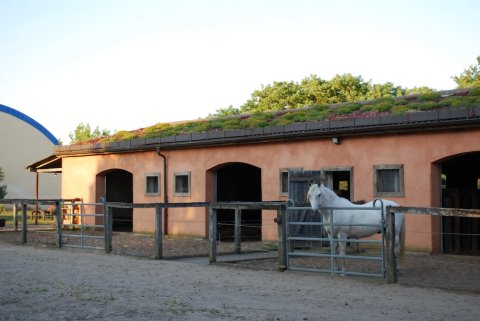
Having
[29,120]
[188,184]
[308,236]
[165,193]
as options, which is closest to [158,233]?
[308,236]

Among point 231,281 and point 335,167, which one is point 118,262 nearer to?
point 231,281

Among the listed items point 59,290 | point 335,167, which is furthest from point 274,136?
point 59,290

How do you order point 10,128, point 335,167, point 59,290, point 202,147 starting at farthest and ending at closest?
point 10,128 → point 202,147 → point 335,167 → point 59,290

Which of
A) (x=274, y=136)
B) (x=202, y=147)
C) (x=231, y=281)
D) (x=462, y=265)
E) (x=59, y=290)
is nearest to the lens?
(x=59, y=290)

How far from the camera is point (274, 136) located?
16.9m

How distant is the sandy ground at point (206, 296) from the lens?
24.2 feet

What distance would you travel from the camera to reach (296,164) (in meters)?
16.7

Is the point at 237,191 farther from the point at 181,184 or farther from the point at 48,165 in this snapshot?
the point at 48,165

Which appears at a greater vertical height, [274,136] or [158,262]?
[274,136]

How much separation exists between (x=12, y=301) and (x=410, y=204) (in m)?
9.24

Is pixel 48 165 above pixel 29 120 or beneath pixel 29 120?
beneath

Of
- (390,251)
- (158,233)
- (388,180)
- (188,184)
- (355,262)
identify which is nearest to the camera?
(390,251)

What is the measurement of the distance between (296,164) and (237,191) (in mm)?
5699

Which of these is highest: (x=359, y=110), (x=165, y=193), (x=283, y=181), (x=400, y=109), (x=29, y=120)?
(x=29, y=120)
